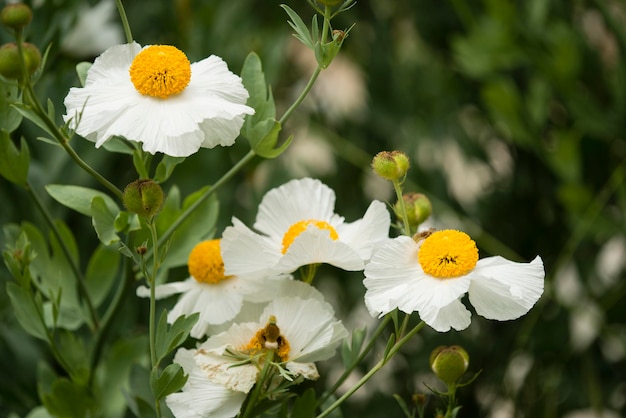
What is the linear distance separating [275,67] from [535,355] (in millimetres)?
299

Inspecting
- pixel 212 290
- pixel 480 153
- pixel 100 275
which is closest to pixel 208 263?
pixel 212 290

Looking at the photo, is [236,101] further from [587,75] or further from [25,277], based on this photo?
[587,75]

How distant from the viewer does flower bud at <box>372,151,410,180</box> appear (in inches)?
11.7

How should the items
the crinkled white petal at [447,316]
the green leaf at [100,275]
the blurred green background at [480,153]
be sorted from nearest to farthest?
the crinkled white petal at [447,316]
the green leaf at [100,275]
the blurred green background at [480,153]

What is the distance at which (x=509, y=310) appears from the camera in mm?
271

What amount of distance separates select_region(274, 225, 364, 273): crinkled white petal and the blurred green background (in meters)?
0.27

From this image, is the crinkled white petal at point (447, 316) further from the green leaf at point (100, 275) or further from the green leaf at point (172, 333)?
the green leaf at point (100, 275)

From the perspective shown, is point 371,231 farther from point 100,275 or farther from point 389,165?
point 100,275

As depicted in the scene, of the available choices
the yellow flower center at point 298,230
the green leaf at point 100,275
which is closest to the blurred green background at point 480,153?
the green leaf at point 100,275

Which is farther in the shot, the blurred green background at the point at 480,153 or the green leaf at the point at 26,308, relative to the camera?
the blurred green background at the point at 480,153

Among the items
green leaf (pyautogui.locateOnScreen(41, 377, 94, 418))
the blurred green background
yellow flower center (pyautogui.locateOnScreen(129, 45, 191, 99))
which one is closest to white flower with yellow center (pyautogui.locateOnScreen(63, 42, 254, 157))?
yellow flower center (pyautogui.locateOnScreen(129, 45, 191, 99))

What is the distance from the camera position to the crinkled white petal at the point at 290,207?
343mm

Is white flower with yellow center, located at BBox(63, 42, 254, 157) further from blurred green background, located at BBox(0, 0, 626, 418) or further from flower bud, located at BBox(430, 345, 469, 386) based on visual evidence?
blurred green background, located at BBox(0, 0, 626, 418)

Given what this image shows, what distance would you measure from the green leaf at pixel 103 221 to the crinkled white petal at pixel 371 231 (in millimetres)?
85
